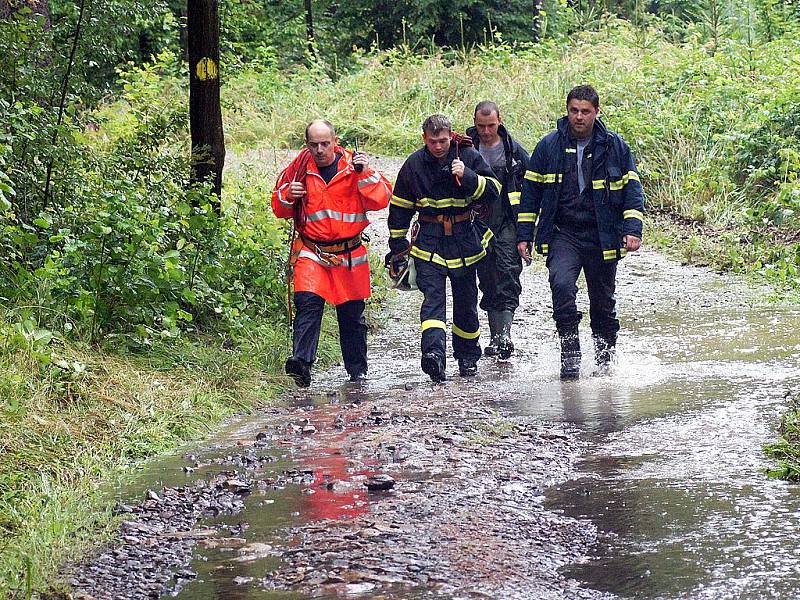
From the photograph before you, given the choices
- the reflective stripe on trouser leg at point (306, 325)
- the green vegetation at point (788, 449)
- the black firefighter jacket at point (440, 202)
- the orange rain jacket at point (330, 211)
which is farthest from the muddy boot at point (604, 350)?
the green vegetation at point (788, 449)

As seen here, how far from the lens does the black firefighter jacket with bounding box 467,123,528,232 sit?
9.61 metres

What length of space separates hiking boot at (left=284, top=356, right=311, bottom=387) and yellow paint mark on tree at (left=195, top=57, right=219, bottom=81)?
271 cm

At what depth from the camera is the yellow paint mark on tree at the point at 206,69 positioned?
391 inches

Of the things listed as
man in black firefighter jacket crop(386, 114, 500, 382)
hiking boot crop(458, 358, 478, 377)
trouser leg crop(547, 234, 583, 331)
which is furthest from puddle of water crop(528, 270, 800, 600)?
man in black firefighter jacket crop(386, 114, 500, 382)

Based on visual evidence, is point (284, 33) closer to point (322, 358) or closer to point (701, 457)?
point (322, 358)

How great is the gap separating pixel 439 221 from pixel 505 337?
1.31 m

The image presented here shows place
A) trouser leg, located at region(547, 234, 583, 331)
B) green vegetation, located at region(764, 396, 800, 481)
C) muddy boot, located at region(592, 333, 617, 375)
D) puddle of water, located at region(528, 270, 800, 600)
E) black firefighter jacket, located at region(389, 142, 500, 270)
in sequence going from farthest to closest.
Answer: muddy boot, located at region(592, 333, 617, 375), black firefighter jacket, located at region(389, 142, 500, 270), trouser leg, located at region(547, 234, 583, 331), green vegetation, located at region(764, 396, 800, 481), puddle of water, located at region(528, 270, 800, 600)

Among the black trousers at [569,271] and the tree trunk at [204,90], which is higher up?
the tree trunk at [204,90]

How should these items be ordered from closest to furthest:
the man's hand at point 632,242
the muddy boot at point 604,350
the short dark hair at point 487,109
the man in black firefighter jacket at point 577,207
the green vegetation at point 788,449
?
the green vegetation at point 788,449, the man's hand at point 632,242, the man in black firefighter jacket at point 577,207, the muddy boot at point 604,350, the short dark hair at point 487,109

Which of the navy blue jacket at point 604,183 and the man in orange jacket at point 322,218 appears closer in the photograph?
the navy blue jacket at point 604,183

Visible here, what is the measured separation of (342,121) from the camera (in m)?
22.9

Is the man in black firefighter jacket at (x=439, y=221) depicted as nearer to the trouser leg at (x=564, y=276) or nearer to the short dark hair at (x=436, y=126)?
the short dark hair at (x=436, y=126)

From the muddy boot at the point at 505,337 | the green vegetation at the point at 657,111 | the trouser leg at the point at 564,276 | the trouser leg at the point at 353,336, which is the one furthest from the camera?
the green vegetation at the point at 657,111

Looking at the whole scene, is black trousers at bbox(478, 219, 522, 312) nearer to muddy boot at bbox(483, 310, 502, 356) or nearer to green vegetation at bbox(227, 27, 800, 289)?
muddy boot at bbox(483, 310, 502, 356)
